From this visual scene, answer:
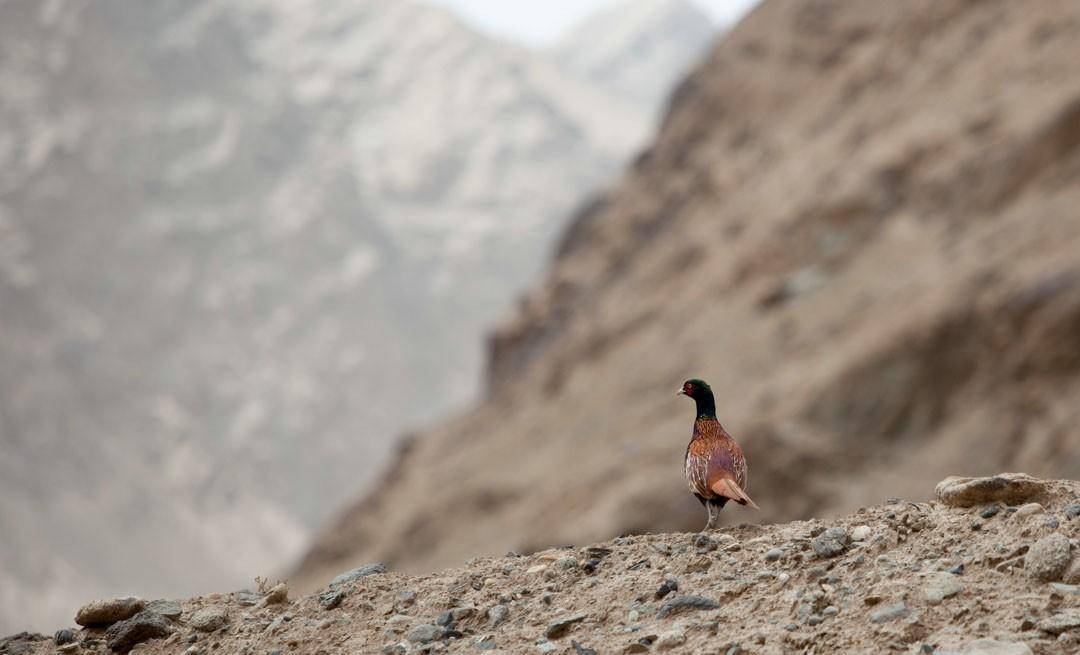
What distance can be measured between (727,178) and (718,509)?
4716 centimetres

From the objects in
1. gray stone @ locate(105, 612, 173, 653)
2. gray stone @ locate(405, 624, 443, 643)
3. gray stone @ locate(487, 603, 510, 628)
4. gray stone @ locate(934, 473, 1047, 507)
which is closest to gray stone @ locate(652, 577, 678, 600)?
gray stone @ locate(487, 603, 510, 628)

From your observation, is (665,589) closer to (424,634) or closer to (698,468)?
(698,468)

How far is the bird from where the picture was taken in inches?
323

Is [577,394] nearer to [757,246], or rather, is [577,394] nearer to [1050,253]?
[757,246]

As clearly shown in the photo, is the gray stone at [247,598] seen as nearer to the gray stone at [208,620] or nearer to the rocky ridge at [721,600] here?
the rocky ridge at [721,600]

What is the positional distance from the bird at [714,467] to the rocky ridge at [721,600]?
0.95 ft

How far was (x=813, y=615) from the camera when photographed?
6855 millimetres

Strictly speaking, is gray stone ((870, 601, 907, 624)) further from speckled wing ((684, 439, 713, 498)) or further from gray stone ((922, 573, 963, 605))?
speckled wing ((684, 439, 713, 498))

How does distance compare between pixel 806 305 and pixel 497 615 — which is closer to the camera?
pixel 497 615

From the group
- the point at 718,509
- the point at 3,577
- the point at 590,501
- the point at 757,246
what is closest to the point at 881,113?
the point at 757,246

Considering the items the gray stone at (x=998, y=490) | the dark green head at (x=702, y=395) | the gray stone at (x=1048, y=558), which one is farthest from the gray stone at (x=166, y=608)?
the gray stone at (x=1048, y=558)

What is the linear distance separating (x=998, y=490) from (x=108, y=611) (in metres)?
5.59

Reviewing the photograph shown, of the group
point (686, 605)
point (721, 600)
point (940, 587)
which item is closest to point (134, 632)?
point (686, 605)

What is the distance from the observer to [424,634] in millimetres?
7621
